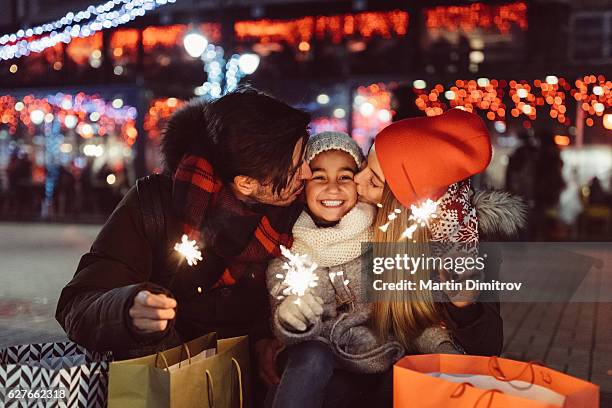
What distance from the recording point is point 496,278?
2766mm

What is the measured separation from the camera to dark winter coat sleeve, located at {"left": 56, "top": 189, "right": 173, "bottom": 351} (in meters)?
2.31

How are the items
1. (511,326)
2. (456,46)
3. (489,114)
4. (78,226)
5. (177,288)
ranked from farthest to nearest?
(78,226) → (456,46) → (489,114) → (511,326) → (177,288)

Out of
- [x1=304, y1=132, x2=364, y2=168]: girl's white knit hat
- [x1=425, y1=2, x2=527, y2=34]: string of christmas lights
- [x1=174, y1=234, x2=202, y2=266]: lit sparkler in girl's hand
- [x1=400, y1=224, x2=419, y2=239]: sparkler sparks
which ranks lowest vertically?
[x1=174, y1=234, x2=202, y2=266]: lit sparkler in girl's hand

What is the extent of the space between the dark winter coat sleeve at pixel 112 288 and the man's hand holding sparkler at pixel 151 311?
0.03m

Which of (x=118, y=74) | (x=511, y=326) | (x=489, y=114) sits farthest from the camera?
(x=118, y=74)

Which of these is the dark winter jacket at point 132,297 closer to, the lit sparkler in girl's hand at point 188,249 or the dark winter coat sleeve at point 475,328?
the lit sparkler in girl's hand at point 188,249

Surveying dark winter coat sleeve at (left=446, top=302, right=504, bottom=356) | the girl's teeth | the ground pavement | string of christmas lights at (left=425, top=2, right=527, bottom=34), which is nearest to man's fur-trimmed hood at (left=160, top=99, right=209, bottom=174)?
the girl's teeth

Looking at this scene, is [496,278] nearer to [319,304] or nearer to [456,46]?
[319,304]

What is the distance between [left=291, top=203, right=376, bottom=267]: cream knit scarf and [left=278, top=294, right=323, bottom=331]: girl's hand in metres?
0.19

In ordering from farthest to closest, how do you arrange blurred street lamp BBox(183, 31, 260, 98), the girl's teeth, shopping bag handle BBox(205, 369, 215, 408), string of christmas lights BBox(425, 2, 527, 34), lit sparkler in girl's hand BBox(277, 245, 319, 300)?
1. string of christmas lights BBox(425, 2, 527, 34)
2. blurred street lamp BBox(183, 31, 260, 98)
3. the girl's teeth
4. lit sparkler in girl's hand BBox(277, 245, 319, 300)
5. shopping bag handle BBox(205, 369, 215, 408)

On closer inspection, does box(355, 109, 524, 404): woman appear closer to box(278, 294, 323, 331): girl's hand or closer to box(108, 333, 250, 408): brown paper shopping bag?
box(278, 294, 323, 331): girl's hand

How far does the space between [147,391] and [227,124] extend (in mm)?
1020

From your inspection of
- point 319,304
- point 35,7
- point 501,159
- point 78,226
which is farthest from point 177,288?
point 35,7

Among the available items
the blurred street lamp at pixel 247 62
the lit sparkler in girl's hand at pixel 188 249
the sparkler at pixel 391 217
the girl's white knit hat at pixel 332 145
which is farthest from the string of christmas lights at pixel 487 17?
the lit sparkler in girl's hand at pixel 188 249
